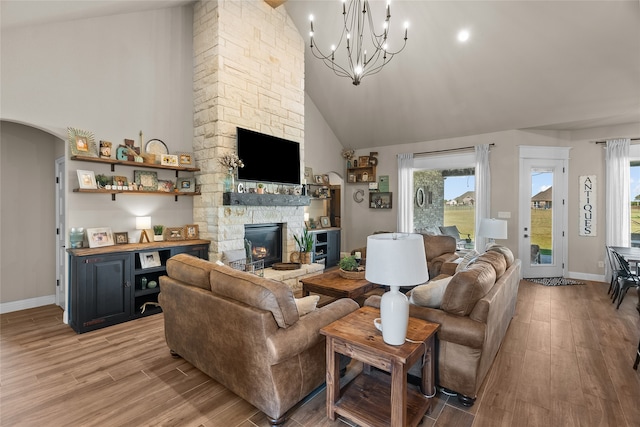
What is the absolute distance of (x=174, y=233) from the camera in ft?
15.0

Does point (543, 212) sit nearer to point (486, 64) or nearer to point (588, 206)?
point (588, 206)

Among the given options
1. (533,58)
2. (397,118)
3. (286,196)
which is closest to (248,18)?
(286,196)

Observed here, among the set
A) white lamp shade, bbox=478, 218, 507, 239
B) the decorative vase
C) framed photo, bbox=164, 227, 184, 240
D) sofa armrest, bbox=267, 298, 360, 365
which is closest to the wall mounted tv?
the decorative vase

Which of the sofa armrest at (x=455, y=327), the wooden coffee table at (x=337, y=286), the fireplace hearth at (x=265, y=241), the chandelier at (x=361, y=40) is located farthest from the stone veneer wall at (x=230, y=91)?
the sofa armrest at (x=455, y=327)

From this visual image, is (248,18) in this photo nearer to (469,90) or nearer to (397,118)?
(397,118)

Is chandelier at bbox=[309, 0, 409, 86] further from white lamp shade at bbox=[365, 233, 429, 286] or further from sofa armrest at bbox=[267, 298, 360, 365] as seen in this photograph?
sofa armrest at bbox=[267, 298, 360, 365]

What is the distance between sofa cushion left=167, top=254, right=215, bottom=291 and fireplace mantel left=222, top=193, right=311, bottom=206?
187 cm

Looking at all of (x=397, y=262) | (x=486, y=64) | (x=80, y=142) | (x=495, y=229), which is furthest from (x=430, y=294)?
(x=486, y=64)

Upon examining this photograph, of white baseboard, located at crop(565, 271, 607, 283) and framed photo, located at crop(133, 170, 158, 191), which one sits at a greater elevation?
framed photo, located at crop(133, 170, 158, 191)

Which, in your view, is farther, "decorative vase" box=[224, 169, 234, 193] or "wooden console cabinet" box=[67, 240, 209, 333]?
"decorative vase" box=[224, 169, 234, 193]

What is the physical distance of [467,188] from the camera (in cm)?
672

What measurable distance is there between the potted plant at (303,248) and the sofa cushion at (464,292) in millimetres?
3444

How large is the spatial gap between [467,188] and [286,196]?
4.10 metres

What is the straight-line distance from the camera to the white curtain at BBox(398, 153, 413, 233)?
283 inches
